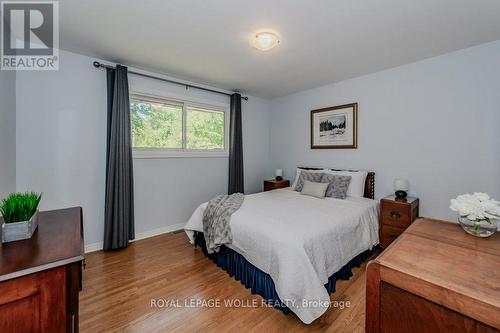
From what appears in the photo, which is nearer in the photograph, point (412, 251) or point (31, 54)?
point (412, 251)

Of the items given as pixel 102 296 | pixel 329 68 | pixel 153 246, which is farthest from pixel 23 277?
pixel 329 68

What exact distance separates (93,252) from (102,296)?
108 cm

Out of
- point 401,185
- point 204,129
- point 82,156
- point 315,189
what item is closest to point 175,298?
point 82,156

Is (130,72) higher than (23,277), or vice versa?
(130,72)

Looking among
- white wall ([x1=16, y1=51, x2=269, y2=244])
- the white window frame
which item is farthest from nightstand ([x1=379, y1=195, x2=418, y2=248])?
white wall ([x1=16, y1=51, x2=269, y2=244])

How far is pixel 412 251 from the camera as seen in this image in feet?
3.29

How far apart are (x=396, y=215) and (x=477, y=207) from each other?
161 cm

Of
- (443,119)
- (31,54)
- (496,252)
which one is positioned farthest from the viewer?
(443,119)

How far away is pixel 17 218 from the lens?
3.42 ft

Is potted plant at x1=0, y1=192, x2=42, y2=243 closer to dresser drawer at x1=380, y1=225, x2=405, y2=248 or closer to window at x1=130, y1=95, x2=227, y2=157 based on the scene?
window at x1=130, y1=95, x2=227, y2=157

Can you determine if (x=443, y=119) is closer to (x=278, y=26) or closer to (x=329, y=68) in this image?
(x=329, y=68)

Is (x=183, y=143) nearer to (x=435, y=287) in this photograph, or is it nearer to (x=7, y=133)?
(x=7, y=133)

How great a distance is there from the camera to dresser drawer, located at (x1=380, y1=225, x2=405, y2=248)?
2575 millimetres

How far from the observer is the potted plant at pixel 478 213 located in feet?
3.59
